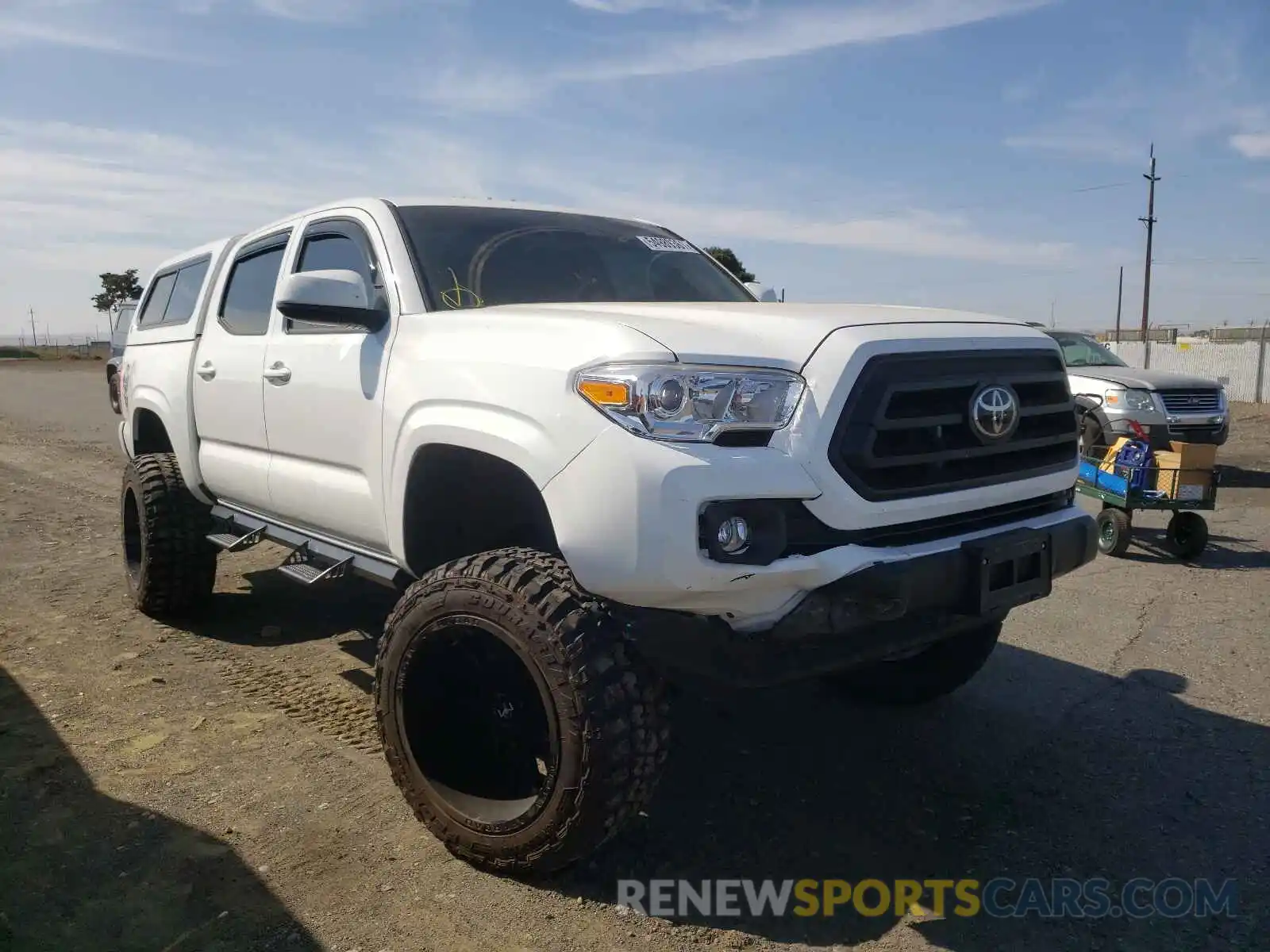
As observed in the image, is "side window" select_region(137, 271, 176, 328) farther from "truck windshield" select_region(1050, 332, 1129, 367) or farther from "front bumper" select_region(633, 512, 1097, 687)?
"truck windshield" select_region(1050, 332, 1129, 367)

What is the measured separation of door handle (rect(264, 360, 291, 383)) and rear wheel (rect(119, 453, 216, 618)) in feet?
4.78

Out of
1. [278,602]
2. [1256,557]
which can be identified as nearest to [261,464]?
[278,602]

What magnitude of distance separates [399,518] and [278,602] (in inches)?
115

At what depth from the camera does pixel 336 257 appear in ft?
13.2

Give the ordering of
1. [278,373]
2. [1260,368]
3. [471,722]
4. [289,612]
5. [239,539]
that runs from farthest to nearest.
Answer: [1260,368] < [289,612] < [239,539] < [278,373] < [471,722]

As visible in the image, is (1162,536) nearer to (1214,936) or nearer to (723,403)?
(1214,936)

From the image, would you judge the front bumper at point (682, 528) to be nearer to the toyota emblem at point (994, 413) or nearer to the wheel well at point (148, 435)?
the toyota emblem at point (994, 413)

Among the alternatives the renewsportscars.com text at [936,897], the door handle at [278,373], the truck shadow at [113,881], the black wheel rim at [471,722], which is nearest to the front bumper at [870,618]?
the black wheel rim at [471,722]

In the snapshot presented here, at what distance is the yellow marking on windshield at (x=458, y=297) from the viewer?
3436mm

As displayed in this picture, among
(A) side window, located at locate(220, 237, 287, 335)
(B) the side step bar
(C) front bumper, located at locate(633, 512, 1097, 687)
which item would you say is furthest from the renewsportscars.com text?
(A) side window, located at locate(220, 237, 287, 335)

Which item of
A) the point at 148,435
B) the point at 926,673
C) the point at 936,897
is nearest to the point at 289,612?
the point at 148,435

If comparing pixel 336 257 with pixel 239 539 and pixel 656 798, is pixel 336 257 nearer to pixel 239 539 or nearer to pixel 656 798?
pixel 239 539

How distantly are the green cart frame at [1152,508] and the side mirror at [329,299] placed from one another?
5449mm

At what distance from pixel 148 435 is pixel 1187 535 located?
7.07m
